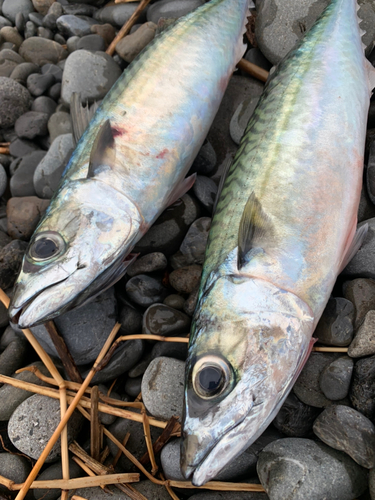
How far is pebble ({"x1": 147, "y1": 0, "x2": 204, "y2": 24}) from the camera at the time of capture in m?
3.55

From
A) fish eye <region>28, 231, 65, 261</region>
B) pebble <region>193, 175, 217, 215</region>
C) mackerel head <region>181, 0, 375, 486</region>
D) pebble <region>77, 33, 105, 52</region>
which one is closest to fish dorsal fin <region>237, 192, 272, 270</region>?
mackerel head <region>181, 0, 375, 486</region>

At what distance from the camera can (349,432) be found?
6.09 ft

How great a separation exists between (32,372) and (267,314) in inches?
66.3

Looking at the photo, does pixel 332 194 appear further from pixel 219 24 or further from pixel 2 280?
pixel 2 280

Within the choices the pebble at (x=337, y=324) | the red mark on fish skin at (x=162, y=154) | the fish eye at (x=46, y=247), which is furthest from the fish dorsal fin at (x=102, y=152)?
the pebble at (x=337, y=324)

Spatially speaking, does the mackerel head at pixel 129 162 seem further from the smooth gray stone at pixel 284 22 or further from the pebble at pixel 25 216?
the pebble at pixel 25 216

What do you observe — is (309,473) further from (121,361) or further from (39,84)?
(39,84)

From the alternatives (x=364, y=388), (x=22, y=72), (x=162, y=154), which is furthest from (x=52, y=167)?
(x=364, y=388)

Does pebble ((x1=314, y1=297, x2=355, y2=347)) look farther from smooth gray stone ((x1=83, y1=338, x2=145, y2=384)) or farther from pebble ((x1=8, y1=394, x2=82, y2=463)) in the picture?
pebble ((x1=8, y1=394, x2=82, y2=463))

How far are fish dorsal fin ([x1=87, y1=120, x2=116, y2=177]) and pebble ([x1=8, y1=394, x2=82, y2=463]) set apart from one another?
1466mm

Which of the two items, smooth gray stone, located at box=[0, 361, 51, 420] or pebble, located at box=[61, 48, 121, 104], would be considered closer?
smooth gray stone, located at box=[0, 361, 51, 420]

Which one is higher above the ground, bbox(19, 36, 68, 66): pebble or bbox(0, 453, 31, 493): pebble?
bbox(19, 36, 68, 66): pebble

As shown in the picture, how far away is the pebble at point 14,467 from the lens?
2199mm

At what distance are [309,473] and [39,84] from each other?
393 centimetres
